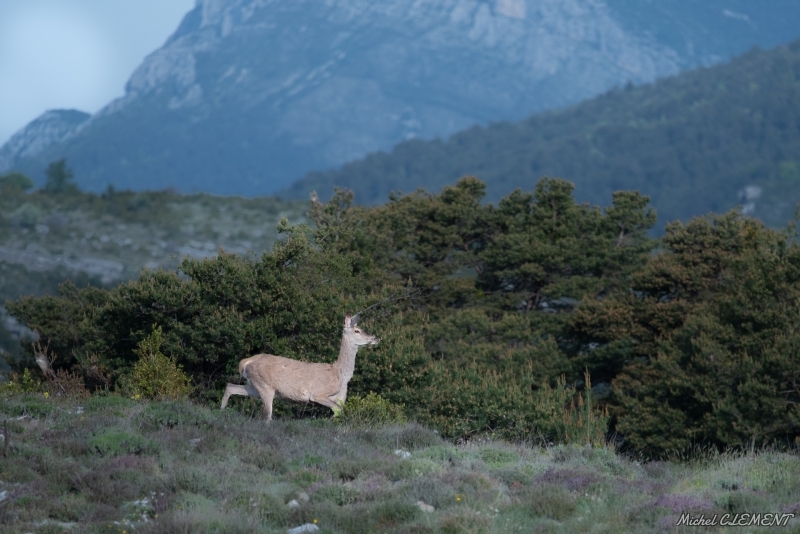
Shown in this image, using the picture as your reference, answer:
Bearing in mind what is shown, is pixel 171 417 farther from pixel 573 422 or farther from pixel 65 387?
A: pixel 573 422

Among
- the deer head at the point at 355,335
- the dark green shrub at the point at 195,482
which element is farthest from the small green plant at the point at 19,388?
the dark green shrub at the point at 195,482

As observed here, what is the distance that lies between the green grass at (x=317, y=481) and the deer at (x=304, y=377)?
65 cm

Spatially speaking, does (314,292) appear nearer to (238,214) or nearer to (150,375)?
(150,375)

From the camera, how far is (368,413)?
690 inches

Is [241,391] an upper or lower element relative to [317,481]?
upper

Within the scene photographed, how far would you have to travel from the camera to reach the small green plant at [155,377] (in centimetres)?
1842

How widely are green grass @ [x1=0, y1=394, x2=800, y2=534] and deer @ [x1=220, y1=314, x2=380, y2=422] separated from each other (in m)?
0.65

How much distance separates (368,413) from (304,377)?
1942mm

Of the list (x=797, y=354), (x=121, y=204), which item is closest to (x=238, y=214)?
(x=121, y=204)

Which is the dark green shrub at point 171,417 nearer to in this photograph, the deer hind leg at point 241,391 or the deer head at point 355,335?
the deer hind leg at point 241,391

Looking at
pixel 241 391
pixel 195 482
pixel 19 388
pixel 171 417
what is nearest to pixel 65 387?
pixel 19 388

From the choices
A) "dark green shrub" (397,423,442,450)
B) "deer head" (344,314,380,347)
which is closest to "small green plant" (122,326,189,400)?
"deer head" (344,314,380,347)

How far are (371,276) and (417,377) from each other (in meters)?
10.2
